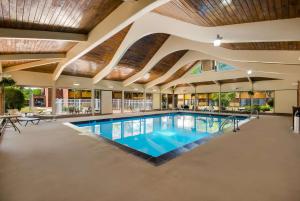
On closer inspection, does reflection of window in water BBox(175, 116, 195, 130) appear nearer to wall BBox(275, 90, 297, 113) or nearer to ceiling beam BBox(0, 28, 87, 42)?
ceiling beam BBox(0, 28, 87, 42)

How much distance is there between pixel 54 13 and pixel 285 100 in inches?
646

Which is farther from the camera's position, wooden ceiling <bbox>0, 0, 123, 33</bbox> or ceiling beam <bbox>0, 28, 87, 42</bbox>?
ceiling beam <bbox>0, 28, 87, 42</bbox>

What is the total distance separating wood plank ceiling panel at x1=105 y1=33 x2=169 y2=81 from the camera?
8875 millimetres

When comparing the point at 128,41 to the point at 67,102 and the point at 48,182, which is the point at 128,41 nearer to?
the point at 48,182

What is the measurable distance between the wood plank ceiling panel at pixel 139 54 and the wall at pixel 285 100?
1120 centimetres

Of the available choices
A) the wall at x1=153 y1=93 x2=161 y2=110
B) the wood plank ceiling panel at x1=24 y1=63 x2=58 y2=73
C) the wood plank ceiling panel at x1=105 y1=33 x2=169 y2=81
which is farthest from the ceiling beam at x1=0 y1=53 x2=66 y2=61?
the wall at x1=153 y1=93 x2=161 y2=110

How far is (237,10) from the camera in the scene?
3.69 m

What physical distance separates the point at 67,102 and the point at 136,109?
268 inches

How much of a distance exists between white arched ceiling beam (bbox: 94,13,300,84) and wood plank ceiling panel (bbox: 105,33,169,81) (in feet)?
4.90

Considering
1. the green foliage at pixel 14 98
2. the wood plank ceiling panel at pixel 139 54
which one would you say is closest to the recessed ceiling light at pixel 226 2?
the wood plank ceiling panel at pixel 139 54

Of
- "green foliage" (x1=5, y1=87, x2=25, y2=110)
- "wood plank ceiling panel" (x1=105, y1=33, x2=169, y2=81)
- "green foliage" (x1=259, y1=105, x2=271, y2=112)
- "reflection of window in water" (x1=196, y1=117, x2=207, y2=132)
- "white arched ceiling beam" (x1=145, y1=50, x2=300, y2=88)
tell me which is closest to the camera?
"green foliage" (x1=5, y1=87, x2=25, y2=110)

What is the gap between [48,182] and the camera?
240 cm

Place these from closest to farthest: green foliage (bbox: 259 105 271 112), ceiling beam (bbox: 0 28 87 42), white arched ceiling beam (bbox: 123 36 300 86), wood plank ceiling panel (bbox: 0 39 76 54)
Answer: ceiling beam (bbox: 0 28 87 42)
wood plank ceiling panel (bbox: 0 39 76 54)
white arched ceiling beam (bbox: 123 36 300 86)
green foliage (bbox: 259 105 271 112)

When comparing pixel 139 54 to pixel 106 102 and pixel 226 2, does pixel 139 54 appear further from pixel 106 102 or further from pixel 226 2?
pixel 226 2
